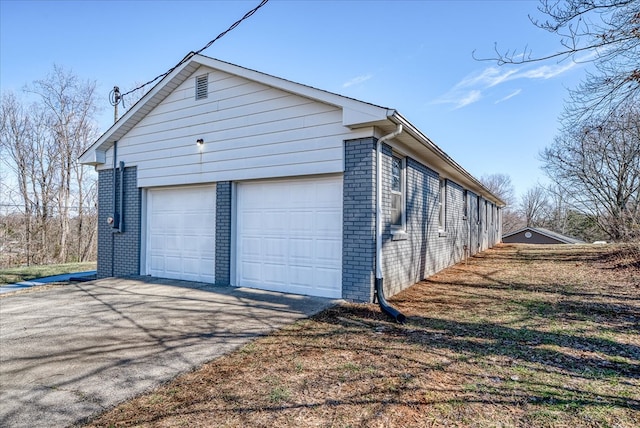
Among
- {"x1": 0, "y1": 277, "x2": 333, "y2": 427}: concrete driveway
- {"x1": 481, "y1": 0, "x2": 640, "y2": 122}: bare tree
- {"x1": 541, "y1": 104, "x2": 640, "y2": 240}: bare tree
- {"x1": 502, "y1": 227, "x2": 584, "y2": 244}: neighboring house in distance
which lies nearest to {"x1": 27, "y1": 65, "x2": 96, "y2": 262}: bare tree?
{"x1": 0, "y1": 277, "x2": 333, "y2": 427}: concrete driveway

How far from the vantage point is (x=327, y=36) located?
8.70 m

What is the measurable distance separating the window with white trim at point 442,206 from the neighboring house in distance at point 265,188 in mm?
599

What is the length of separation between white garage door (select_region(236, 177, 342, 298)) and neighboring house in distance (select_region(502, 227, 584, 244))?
4091cm

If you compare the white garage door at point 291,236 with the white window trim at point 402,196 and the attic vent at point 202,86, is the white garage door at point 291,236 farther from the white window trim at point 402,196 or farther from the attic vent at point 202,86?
the attic vent at point 202,86

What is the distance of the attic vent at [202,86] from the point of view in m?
7.83

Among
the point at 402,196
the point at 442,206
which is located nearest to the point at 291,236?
the point at 402,196

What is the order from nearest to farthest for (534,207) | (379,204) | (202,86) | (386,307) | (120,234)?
(386,307) < (379,204) < (202,86) < (120,234) < (534,207)

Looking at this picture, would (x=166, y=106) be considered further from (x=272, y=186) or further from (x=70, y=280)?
(x=70, y=280)

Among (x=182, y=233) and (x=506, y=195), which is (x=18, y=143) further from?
(x=506, y=195)

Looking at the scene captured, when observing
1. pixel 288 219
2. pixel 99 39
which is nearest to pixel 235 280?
pixel 288 219

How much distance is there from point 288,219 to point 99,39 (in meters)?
9.11

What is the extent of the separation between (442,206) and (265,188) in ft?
20.4

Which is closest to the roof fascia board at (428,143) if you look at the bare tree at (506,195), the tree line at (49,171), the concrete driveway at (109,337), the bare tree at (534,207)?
the concrete driveway at (109,337)

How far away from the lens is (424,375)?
10.3 ft
